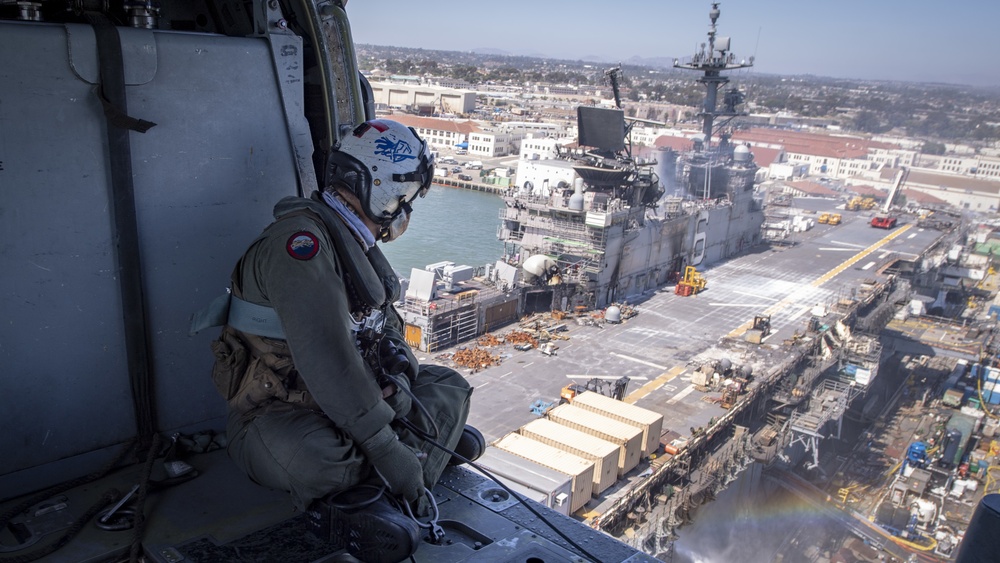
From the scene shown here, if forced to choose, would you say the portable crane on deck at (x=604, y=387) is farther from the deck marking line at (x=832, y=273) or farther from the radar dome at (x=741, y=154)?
the radar dome at (x=741, y=154)

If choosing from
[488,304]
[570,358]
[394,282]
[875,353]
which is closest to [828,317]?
[875,353]

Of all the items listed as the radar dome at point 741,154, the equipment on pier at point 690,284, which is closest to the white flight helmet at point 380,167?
the equipment on pier at point 690,284

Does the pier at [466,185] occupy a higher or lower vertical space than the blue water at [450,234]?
A: higher

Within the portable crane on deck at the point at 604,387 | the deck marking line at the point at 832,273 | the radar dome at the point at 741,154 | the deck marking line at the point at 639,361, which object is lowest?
the deck marking line at the point at 832,273

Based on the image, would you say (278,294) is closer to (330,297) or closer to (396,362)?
(330,297)

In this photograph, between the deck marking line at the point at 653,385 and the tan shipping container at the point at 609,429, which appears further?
the deck marking line at the point at 653,385

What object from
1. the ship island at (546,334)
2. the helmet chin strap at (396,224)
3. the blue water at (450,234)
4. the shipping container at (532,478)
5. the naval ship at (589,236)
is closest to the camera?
the ship island at (546,334)
